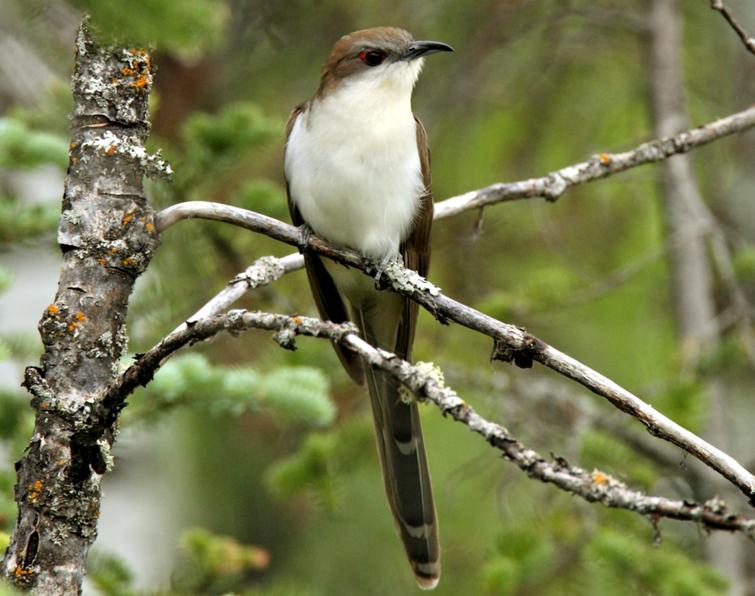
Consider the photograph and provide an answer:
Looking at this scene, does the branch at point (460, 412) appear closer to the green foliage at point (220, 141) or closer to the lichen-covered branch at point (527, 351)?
the lichen-covered branch at point (527, 351)

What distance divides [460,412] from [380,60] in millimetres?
2306

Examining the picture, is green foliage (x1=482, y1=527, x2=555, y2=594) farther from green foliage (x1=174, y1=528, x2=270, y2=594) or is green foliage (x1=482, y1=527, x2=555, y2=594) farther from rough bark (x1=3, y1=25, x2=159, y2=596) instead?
rough bark (x1=3, y1=25, x2=159, y2=596)

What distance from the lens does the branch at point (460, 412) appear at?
1903 mm

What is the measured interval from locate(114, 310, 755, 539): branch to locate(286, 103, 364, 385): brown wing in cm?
170

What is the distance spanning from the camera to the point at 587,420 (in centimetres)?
473

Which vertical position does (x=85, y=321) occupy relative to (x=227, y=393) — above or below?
below

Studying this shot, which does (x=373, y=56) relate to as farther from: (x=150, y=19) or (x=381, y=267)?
(x=150, y=19)

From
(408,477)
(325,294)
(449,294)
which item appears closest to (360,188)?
(325,294)

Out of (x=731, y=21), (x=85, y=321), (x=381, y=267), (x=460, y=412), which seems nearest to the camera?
(x=460, y=412)

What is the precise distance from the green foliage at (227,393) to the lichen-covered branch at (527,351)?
801 mm

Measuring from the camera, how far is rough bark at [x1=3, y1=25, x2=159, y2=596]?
2.13 meters

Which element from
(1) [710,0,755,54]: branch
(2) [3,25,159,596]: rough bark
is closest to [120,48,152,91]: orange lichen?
(2) [3,25,159,596]: rough bark

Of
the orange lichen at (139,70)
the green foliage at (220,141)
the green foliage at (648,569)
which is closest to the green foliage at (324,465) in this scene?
the green foliage at (648,569)

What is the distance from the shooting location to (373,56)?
3.94 metres
